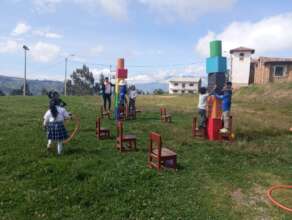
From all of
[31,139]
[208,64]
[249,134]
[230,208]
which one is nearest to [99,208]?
[230,208]

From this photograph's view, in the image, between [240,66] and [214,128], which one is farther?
[240,66]

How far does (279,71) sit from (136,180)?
40.8 m

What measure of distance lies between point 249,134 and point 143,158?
19.5 feet

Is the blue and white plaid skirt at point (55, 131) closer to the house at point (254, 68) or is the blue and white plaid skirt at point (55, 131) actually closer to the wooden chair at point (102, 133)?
the wooden chair at point (102, 133)

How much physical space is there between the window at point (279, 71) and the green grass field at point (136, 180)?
1357 inches

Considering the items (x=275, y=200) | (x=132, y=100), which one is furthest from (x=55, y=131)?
(x=132, y=100)

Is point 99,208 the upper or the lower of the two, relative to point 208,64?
lower

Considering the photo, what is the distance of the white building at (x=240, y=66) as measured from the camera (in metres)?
44.0

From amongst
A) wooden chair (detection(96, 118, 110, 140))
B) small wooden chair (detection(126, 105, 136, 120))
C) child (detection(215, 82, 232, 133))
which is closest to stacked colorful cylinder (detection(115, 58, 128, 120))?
small wooden chair (detection(126, 105, 136, 120))

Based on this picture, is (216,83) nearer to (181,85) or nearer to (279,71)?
(279,71)

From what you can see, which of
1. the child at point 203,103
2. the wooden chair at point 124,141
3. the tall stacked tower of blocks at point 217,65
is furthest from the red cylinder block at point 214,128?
the wooden chair at point 124,141

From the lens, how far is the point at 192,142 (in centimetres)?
985

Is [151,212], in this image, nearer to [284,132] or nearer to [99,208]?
[99,208]

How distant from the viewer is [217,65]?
416 inches
